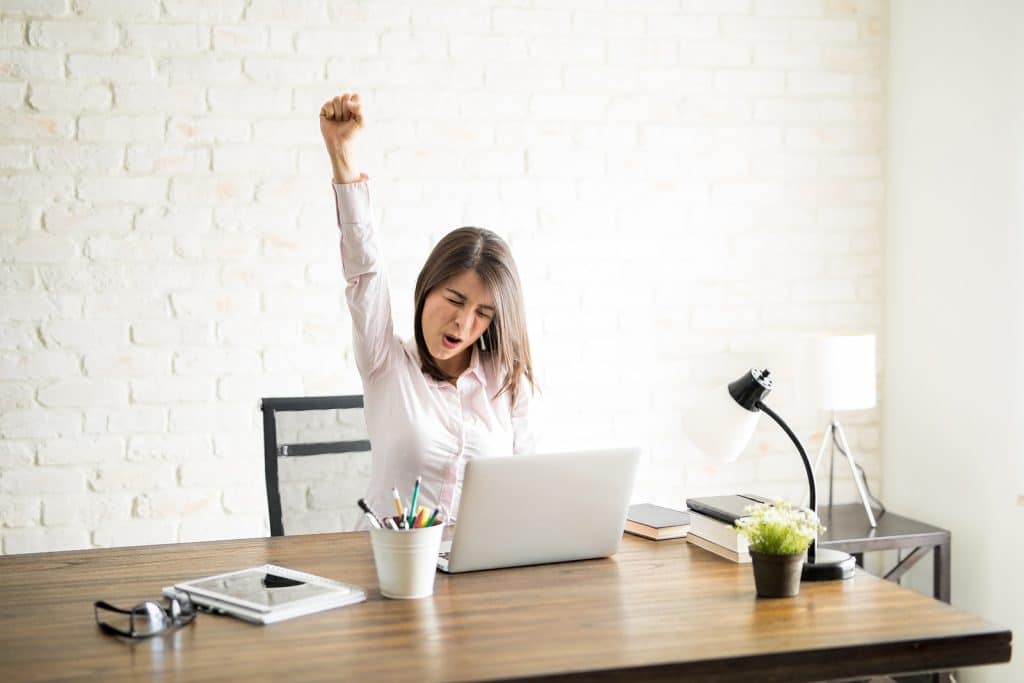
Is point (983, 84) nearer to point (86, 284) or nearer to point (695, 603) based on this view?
point (695, 603)

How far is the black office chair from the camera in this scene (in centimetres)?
219

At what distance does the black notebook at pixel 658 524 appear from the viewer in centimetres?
192

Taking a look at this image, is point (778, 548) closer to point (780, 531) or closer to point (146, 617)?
point (780, 531)

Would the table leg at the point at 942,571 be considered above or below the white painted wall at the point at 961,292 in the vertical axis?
below

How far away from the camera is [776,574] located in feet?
5.05

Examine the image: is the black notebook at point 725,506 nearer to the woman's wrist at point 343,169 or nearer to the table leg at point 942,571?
the woman's wrist at point 343,169

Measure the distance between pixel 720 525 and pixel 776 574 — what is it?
0.26 meters

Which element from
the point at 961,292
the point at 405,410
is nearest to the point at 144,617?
the point at 405,410

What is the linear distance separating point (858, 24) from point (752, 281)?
0.88m

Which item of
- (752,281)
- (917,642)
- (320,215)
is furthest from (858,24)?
(917,642)

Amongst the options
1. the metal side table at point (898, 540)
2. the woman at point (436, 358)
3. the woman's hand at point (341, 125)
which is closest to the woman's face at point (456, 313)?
the woman at point (436, 358)

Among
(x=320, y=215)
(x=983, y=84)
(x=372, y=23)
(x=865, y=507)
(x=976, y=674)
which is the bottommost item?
(x=976, y=674)

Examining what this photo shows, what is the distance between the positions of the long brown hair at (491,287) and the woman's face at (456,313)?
0.05 feet

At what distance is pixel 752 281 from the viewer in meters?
3.31
